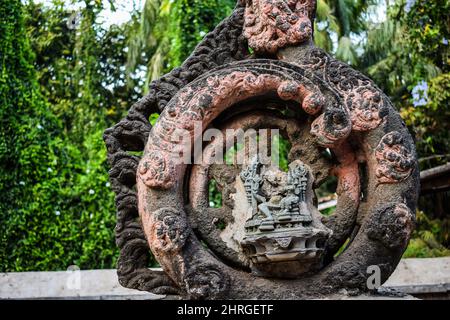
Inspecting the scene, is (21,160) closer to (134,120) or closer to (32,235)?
(32,235)

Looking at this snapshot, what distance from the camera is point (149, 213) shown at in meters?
3.74

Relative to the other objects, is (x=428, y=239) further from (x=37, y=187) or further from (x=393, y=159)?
(x=37, y=187)

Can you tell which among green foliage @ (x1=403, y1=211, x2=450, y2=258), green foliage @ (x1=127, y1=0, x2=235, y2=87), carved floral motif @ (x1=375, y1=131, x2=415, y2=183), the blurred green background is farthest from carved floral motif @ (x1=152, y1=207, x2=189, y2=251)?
green foliage @ (x1=127, y1=0, x2=235, y2=87)

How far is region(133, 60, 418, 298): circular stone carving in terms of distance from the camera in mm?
3621

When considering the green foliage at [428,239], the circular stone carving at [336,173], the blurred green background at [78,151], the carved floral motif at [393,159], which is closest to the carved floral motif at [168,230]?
the circular stone carving at [336,173]

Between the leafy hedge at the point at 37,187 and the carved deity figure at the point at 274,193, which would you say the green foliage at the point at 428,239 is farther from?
the carved deity figure at the point at 274,193

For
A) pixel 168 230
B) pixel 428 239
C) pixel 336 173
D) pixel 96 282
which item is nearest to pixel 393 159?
pixel 336 173

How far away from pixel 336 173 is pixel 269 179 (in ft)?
1.52

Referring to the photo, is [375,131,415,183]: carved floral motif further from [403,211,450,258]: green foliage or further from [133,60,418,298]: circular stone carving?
[403,211,450,258]: green foliage

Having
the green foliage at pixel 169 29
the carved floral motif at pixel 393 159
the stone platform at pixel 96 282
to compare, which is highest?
the green foliage at pixel 169 29

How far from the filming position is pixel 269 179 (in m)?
3.70

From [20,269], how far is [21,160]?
1.30 metres

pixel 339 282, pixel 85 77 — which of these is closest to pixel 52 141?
pixel 85 77

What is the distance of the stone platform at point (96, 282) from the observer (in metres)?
6.11
